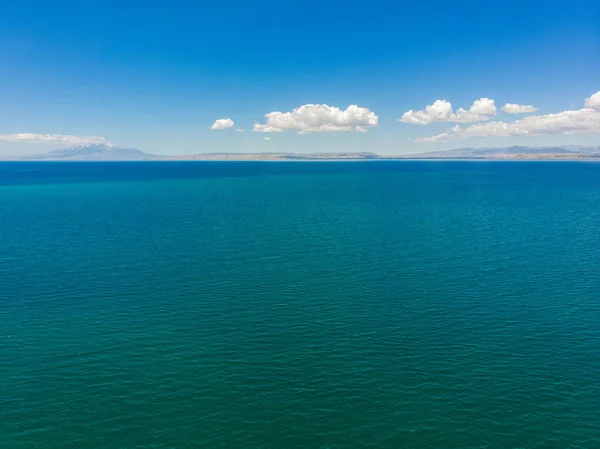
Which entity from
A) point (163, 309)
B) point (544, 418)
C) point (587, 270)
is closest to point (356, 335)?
point (544, 418)

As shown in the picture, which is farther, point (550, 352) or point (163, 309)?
point (163, 309)

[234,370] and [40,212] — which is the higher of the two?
[40,212]

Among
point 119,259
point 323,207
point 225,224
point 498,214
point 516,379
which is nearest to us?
point 516,379

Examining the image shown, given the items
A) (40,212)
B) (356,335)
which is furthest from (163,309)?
(40,212)

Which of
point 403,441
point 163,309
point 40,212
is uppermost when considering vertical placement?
point 40,212

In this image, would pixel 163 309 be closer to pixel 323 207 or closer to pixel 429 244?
pixel 429 244

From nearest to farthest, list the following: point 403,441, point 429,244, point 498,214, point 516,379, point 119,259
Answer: point 403,441 → point 516,379 → point 119,259 → point 429,244 → point 498,214
